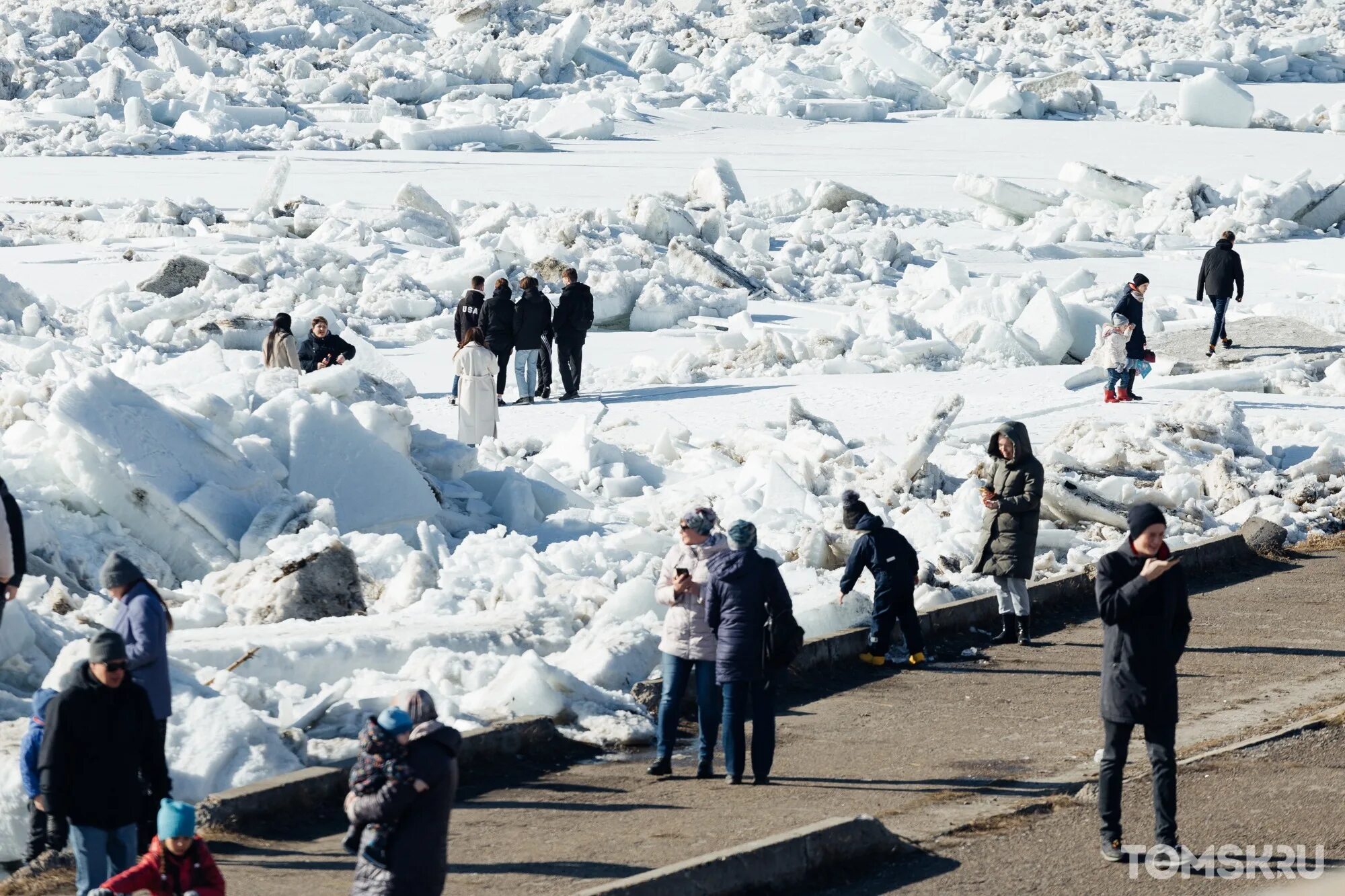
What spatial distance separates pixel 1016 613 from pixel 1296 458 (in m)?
5.64

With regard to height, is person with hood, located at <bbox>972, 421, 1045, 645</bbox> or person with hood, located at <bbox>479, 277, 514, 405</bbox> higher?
person with hood, located at <bbox>479, 277, 514, 405</bbox>

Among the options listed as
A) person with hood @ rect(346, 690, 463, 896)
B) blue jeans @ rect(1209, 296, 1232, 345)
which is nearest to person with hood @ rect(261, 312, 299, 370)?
blue jeans @ rect(1209, 296, 1232, 345)

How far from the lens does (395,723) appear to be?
188 inches

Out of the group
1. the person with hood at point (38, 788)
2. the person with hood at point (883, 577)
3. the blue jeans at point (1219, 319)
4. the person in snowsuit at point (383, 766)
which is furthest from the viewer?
the blue jeans at point (1219, 319)

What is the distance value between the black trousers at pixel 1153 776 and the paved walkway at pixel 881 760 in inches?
36.4

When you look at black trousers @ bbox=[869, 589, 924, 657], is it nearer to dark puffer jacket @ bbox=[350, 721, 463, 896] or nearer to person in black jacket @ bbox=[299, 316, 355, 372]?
dark puffer jacket @ bbox=[350, 721, 463, 896]

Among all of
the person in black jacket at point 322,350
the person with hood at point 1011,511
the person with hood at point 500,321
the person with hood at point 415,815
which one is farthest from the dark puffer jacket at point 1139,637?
the person with hood at point 500,321

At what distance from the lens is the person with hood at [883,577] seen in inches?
377

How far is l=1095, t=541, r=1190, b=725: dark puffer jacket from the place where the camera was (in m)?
6.14

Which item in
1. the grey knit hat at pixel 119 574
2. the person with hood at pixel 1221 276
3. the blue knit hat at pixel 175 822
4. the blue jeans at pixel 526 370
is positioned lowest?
the blue knit hat at pixel 175 822

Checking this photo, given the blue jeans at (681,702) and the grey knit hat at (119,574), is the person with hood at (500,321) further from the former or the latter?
the grey knit hat at (119,574)

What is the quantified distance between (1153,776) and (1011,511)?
3.71 meters

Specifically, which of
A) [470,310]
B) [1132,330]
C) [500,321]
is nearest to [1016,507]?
[1132,330]

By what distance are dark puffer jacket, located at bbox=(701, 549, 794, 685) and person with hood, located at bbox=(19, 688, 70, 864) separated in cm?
265
